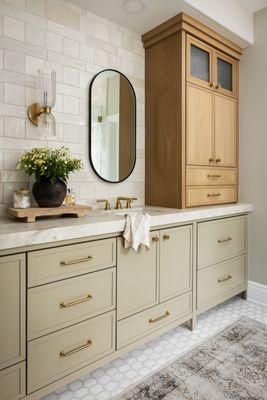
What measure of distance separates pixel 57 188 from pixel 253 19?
2.53 m

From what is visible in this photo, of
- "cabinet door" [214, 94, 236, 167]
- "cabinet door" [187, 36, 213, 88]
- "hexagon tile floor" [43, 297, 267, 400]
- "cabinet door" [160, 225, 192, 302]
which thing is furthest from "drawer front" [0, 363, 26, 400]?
"cabinet door" [187, 36, 213, 88]

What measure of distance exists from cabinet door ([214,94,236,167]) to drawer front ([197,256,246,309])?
940 mm

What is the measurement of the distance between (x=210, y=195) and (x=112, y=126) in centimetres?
107

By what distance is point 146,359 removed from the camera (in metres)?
1.91

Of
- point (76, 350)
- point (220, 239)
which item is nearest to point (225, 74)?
point (220, 239)

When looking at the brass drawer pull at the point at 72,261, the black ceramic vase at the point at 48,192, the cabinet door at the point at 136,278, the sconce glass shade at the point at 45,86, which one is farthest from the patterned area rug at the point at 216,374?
the sconce glass shade at the point at 45,86

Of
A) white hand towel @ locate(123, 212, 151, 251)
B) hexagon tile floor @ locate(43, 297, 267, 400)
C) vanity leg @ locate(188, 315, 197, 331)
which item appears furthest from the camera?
vanity leg @ locate(188, 315, 197, 331)

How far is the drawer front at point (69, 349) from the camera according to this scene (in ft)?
4.69

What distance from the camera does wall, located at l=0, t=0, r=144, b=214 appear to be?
1.88 metres

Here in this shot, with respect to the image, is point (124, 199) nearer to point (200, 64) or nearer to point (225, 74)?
point (200, 64)

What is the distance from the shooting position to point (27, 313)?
1381mm

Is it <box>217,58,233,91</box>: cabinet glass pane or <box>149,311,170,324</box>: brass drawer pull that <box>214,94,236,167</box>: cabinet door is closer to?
<box>217,58,233,91</box>: cabinet glass pane

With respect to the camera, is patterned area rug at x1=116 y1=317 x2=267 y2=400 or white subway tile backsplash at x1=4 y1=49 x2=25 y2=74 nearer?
patterned area rug at x1=116 y1=317 x2=267 y2=400

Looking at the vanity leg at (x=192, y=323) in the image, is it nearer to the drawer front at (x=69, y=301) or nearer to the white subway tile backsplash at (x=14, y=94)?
the drawer front at (x=69, y=301)
